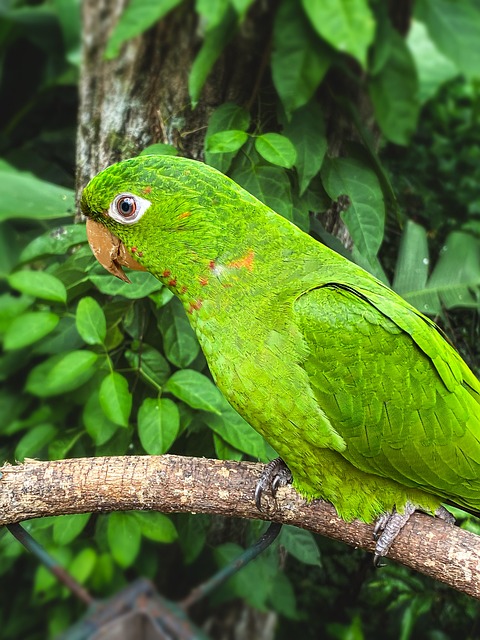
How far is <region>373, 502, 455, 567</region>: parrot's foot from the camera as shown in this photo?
0.96m

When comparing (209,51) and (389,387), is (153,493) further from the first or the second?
(209,51)

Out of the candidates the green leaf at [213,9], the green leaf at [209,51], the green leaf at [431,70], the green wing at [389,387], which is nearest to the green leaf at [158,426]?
the green wing at [389,387]

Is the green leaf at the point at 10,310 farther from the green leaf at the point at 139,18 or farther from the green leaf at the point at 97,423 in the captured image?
the green leaf at the point at 139,18

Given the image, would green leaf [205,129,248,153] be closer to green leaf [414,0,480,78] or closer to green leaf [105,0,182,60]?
green leaf [105,0,182,60]

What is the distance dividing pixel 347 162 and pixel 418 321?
421 millimetres

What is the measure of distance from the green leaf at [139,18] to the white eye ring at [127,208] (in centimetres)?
52

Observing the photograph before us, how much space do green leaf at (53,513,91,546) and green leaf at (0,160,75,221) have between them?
61 centimetres

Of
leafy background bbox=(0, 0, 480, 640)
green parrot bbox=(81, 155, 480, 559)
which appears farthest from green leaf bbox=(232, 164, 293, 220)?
green parrot bbox=(81, 155, 480, 559)

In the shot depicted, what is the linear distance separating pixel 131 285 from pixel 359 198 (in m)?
0.44

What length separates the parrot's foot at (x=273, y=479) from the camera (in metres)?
0.98

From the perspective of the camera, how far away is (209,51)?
125 centimetres

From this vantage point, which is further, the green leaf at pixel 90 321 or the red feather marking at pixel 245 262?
the green leaf at pixel 90 321

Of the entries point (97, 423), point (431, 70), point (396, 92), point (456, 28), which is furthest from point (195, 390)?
point (431, 70)

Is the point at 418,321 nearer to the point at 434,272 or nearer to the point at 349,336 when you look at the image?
the point at 349,336
